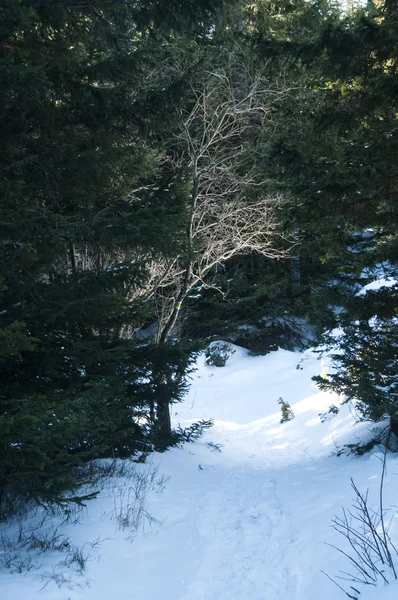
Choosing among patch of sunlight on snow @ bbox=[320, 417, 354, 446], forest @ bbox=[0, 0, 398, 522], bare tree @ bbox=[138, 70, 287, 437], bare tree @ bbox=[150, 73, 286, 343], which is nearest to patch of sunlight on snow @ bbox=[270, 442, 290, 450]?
patch of sunlight on snow @ bbox=[320, 417, 354, 446]

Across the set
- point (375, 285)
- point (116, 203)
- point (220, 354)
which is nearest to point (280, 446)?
point (375, 285)

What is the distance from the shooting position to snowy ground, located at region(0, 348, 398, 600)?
4.56m

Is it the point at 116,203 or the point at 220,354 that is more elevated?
the point at 116,203

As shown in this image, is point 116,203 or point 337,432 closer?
point 116,203

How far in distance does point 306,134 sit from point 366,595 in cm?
570

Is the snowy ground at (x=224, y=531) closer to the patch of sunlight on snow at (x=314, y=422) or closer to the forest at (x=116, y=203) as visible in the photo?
the forest at (x=116, y=203)

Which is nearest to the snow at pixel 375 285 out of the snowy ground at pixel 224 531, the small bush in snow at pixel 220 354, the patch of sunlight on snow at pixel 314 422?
the snowy ground at pixel 224 531

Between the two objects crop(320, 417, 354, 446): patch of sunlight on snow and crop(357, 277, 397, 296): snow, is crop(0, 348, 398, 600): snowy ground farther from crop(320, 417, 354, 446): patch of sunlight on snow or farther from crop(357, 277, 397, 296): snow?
crop(357, 277, 397, 296): snow

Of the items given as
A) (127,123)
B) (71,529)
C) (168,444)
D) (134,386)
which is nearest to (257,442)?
(168,444)

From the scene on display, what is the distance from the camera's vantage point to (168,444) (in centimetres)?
1001

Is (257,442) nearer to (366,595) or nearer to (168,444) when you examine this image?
(168,444)

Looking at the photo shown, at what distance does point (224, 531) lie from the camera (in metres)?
6.15

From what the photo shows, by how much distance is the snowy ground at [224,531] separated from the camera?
15.0 feet

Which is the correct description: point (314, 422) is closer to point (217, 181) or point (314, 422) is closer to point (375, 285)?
point (375, 285)
